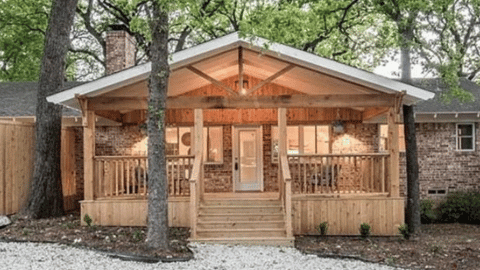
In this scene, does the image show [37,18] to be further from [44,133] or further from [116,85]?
[116,85]

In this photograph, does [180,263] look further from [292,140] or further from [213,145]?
[292,140]

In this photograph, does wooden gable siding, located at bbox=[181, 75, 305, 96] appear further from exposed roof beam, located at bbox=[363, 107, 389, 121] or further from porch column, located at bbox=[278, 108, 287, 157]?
porch column, located at bbox=[278, 108, 287, 157]

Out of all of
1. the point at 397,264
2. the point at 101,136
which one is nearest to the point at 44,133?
the point at 101,136

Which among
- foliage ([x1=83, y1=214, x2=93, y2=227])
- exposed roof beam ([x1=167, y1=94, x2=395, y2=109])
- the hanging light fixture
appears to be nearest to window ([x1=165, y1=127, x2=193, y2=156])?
the hanging light fixture

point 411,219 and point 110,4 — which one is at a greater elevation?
point 110,4

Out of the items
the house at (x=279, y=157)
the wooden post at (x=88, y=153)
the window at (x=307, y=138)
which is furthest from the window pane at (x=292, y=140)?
the wooden post at (x=88, y=153)

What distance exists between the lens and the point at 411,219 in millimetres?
12258

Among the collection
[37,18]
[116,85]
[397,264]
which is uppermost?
[37,18]

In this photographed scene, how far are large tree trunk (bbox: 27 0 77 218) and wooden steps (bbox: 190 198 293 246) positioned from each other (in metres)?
3.48

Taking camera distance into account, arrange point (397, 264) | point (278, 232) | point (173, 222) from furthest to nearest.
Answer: point (173, 222), point (278, 232), point (397, 264)

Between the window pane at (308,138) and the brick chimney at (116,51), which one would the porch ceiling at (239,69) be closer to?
the window pane at (308,138)

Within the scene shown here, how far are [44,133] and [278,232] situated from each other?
5840 mm

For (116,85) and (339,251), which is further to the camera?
(116,85)

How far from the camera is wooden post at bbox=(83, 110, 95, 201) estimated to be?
37.1 ft
